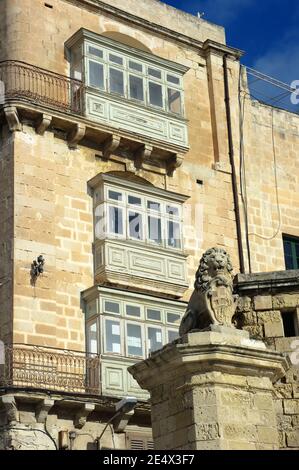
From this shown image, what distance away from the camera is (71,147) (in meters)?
23.4

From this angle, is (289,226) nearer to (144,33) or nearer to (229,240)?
(229,240)

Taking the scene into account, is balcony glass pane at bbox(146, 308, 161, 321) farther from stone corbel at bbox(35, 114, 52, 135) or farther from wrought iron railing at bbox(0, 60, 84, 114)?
wrought iron railing at bbox(0, 60, 84, 114)

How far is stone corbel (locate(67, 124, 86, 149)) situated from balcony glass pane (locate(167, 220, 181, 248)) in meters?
3.04

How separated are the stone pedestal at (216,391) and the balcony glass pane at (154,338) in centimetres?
1128

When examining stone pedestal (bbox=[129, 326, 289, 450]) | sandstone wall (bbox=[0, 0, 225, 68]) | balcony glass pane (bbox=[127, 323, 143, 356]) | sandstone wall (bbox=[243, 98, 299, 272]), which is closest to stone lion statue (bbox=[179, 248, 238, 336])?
stone pedestal (bbox=[129, 326, 289, 450])

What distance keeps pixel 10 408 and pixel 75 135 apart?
271 inches

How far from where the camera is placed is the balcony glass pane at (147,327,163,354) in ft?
74.0

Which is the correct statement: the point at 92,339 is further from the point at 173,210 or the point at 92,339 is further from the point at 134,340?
the point at 173,210

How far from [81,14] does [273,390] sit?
16009 mm

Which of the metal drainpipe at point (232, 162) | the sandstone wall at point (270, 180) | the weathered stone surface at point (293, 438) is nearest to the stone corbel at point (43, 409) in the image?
the metal drainpipe at point (232, 162)

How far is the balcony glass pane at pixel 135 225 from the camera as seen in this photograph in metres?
23.3

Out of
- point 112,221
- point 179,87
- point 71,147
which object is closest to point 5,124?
point 71,147

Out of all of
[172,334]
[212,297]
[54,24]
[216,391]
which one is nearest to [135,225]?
[172,334]

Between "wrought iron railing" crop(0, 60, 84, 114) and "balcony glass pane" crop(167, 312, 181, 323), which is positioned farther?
"balcony glass pane" crop(167, 312, 181, 323)
